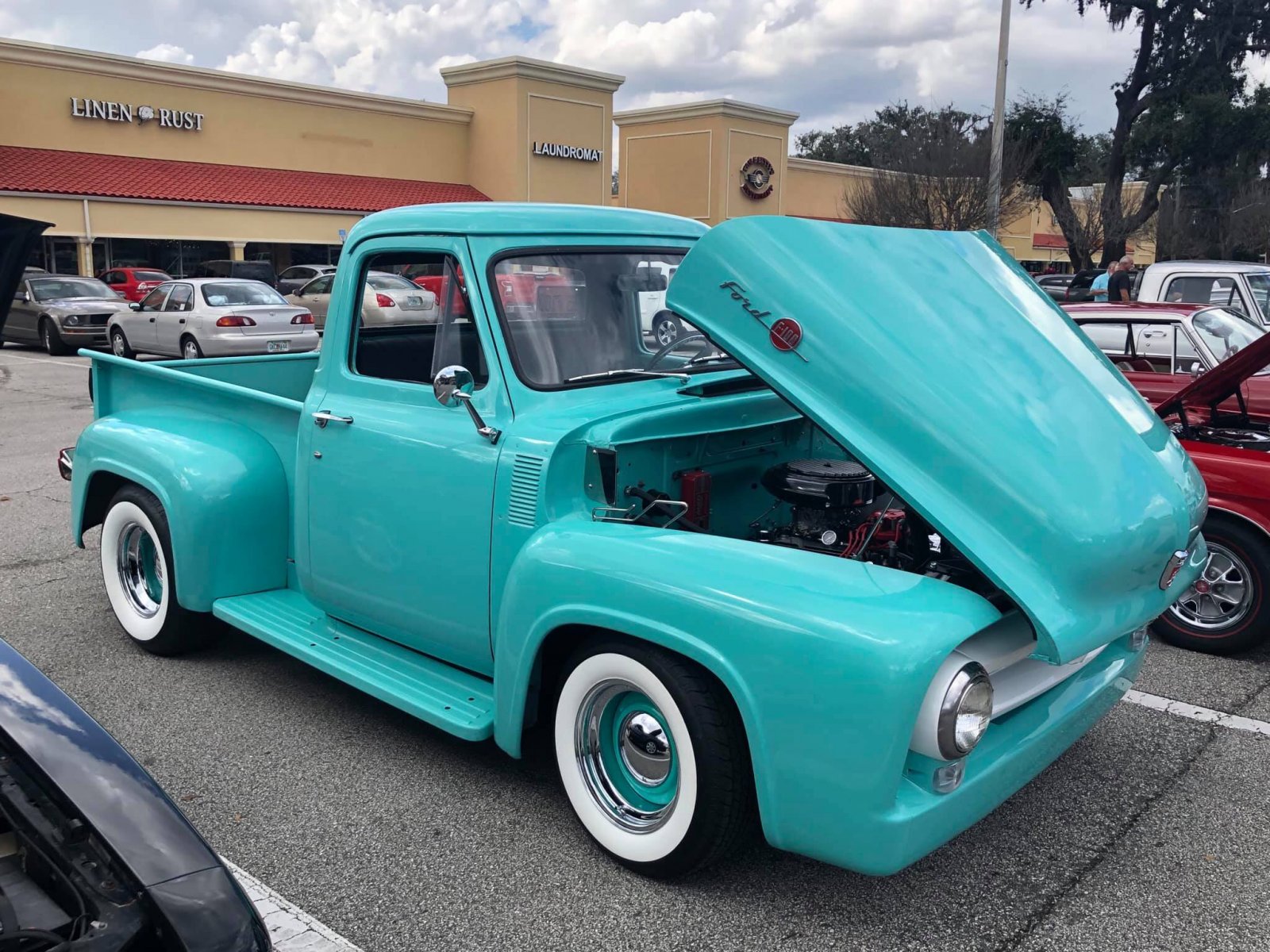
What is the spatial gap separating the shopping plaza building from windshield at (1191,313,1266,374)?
16.9m

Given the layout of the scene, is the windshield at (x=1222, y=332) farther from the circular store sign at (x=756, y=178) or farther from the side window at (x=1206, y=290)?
the circular store sign at (x=756, y=178)

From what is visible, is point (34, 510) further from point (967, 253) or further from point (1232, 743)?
point (1232, 743)

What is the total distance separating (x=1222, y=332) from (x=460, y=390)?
22.3ft

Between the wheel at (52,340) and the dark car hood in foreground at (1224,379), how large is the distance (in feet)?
64.2

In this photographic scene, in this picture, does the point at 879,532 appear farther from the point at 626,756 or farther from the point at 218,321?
the point at 218,321

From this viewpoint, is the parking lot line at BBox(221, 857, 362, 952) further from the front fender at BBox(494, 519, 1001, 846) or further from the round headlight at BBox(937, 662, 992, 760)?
the round headlight at BBox(937, 662, 992, 760)

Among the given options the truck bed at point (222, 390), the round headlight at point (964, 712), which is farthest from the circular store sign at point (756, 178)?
the round headlight at point (964, 712)

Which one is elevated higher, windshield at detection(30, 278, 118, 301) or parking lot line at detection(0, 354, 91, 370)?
windshield at detection(30, 278, 118, 301)

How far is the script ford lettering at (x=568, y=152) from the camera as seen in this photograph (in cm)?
3462

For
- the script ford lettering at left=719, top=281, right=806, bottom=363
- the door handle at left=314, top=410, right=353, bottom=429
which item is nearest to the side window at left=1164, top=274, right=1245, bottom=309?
the script ford lettering at left=719, top=281, right=806, bottom=363

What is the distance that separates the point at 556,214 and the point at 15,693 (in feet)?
8.31

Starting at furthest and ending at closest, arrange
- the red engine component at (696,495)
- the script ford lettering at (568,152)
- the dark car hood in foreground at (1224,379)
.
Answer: the script ford lettering at (568,152), the dark car hood in foreground at (1224,379), the red engine component at (696,495)

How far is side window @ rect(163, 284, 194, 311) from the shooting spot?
17.8 meters

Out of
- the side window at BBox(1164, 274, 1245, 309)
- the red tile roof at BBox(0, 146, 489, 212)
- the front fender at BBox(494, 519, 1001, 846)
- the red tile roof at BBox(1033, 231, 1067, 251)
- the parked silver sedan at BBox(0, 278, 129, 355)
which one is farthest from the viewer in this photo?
the red tile roof at BBox(1033, 231, 1067, 251)
